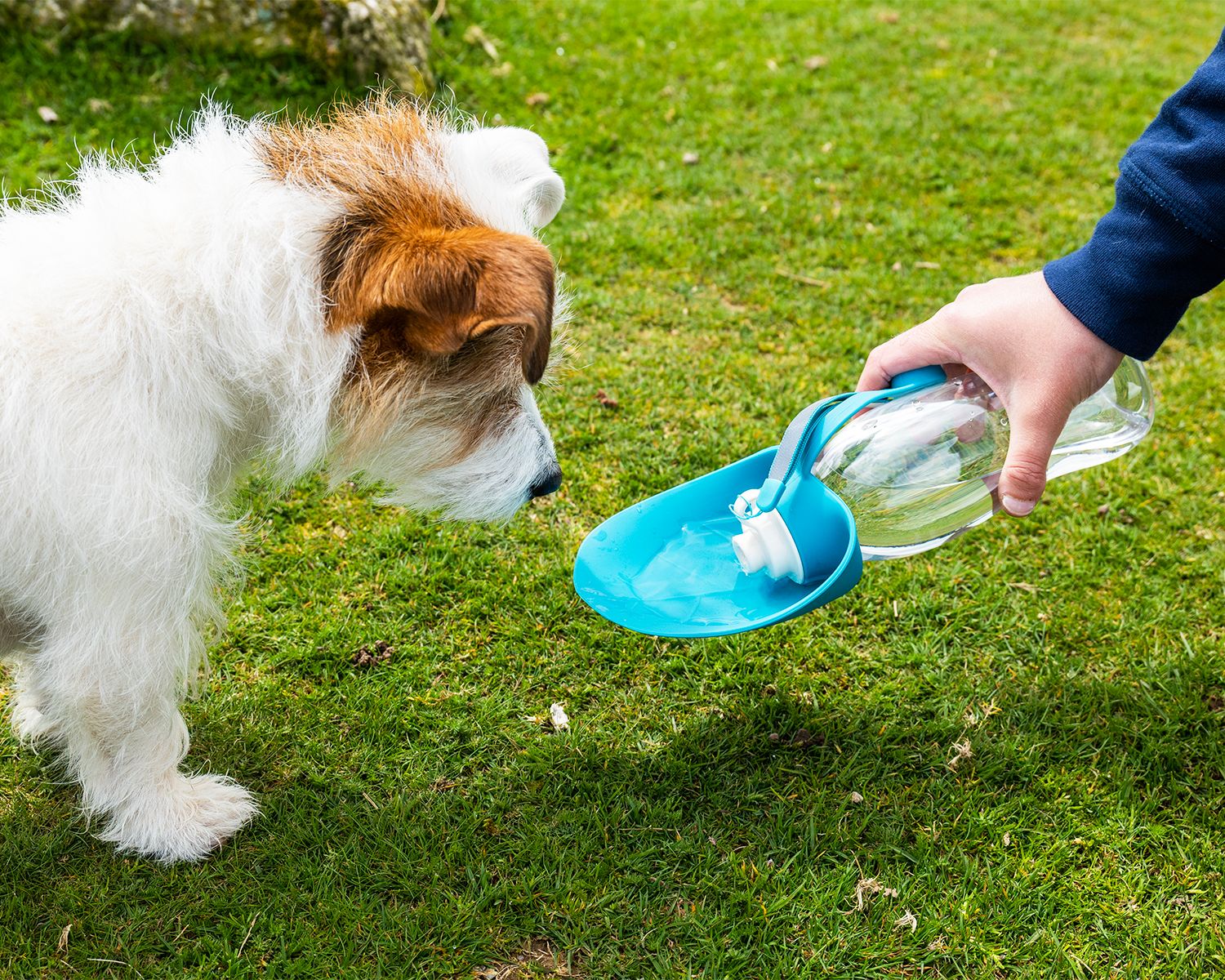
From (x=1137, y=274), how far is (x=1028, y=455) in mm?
496

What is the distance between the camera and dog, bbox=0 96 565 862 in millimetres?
2164

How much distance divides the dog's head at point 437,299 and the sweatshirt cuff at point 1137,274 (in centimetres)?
131

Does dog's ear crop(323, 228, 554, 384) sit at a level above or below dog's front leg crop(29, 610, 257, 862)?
above

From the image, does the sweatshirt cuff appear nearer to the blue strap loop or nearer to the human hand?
the human hand

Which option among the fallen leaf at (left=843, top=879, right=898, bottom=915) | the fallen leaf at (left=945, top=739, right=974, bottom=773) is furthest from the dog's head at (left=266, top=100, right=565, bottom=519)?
the fallen leaf at (left=945, top=739, right=974, bottom=773)

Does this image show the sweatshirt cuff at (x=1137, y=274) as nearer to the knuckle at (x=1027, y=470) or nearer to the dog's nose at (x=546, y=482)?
the knuckle at (x=1027, y=470)

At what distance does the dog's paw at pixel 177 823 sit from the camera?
2.71m

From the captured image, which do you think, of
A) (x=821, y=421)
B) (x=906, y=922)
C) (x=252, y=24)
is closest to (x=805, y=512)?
(x=821, y=421)

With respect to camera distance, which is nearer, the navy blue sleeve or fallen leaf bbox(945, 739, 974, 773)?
the navy blue sleeve

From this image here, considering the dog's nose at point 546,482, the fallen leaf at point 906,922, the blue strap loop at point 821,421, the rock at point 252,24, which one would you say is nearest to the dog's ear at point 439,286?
the dog's nose at point 546,482

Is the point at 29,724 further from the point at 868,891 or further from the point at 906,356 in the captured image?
the point at 906,356

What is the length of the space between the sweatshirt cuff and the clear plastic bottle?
1.77ft

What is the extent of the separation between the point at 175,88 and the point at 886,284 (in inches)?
178

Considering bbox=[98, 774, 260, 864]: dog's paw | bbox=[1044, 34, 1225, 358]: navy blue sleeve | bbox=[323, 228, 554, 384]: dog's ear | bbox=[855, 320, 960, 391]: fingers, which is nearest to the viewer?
bbox=[323, 228, 554, 384]: dog's ear
